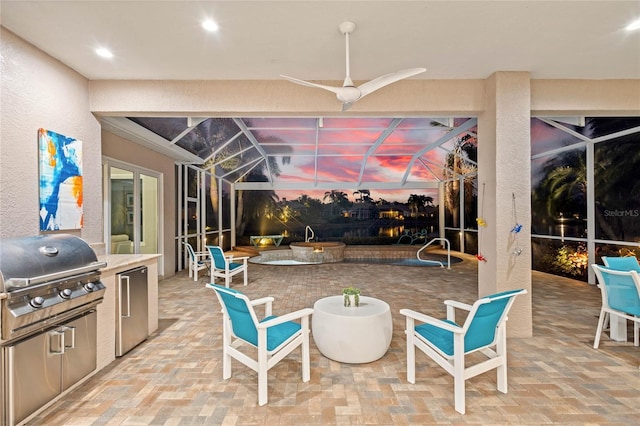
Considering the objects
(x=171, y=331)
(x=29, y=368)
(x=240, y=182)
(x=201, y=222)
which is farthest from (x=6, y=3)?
(x=240, y=182)

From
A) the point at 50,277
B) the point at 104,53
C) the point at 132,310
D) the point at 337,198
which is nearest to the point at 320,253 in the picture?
the point at 337,198

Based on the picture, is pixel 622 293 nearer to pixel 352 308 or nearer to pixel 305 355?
pixel 352 308

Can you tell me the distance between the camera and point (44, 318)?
2195 mm

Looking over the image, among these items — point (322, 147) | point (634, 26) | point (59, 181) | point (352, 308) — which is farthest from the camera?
point (322, 147)

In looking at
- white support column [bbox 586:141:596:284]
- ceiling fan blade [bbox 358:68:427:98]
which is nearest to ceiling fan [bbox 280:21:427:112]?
ceiling fan blade [bbox 358:68:427:98]

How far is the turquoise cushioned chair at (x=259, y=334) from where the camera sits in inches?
89.1

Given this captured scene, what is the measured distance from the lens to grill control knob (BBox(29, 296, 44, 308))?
6.91 feet

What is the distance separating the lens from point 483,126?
12.9 ft

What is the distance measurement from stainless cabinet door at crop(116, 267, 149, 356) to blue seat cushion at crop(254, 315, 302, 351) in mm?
1620

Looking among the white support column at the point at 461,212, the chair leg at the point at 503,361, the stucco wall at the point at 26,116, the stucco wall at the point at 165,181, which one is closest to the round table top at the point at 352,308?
the chair leg at the point at 503,361

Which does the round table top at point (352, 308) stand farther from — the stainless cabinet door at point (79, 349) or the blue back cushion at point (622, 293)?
the blue back cushion at point (622, 293)

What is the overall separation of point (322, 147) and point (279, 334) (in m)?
7.37

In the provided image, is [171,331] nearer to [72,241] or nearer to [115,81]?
[72,241]

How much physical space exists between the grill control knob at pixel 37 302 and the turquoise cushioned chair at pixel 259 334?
1159 mm
